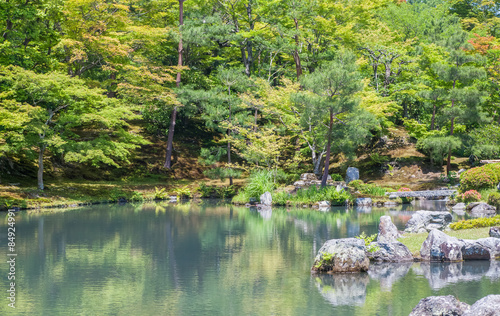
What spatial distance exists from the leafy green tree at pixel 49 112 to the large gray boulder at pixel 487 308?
58.6ft

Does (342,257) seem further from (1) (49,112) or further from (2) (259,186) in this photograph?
(1) (49,112)

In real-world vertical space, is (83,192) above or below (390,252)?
above

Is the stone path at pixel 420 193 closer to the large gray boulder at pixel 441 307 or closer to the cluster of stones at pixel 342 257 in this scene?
the cluster of stones at pixel 342 257

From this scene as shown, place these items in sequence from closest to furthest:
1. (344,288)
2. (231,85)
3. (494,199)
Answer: (344,288) < (494,199) < (231,85)

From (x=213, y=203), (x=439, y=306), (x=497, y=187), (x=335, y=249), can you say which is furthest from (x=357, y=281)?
(x=213, y=203)

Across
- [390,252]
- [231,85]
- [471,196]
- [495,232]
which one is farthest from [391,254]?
[231,85]

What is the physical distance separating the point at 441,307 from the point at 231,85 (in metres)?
24.0

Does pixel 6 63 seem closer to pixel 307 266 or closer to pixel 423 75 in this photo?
pixel 307 266

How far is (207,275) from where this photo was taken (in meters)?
9.20

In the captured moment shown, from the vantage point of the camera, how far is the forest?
21.9m

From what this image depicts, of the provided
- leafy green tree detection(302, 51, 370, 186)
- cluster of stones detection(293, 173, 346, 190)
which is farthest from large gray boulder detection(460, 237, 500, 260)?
cluster of stones detection(293, 173, 346, 190)

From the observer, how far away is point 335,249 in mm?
9328

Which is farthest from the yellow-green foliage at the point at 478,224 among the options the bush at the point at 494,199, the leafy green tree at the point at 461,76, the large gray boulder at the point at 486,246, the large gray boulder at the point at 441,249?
the leafy green tree at the point at 461,76

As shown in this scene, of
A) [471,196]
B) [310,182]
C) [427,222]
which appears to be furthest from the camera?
[310,182]
